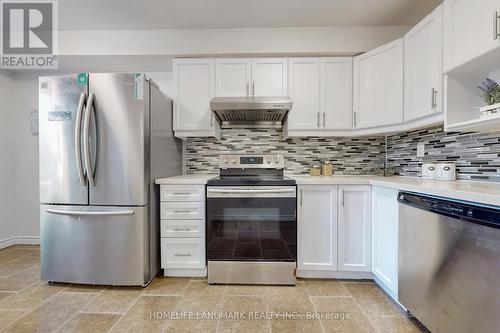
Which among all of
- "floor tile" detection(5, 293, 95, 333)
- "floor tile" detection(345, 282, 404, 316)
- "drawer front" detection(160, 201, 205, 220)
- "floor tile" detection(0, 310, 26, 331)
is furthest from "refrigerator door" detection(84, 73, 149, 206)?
"floor tile" detection(345, 282, 404, 316)

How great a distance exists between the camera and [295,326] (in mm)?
1552

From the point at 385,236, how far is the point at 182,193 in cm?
173

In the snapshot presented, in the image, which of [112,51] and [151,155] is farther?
[112,51]

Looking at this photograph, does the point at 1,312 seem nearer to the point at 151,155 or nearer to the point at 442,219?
the point at 151,155

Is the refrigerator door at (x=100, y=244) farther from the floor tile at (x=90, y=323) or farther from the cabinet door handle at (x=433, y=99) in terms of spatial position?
the cabinet door handle at (x=433, y=99)

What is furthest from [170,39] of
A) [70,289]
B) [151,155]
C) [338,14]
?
[70,289]

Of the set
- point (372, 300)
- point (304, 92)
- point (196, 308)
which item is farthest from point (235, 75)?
point (372, 300)

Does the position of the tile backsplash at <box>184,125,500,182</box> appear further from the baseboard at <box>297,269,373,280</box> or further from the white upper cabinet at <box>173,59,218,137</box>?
the baseboard at <box>297,269,373,280</box>

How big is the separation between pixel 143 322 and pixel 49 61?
3049 mm

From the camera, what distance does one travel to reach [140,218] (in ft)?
6.56

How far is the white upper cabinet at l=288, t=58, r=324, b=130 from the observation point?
2498mm

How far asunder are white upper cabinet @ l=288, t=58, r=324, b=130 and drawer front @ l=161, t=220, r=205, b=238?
4.40ft

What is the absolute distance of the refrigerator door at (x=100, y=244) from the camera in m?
2.00

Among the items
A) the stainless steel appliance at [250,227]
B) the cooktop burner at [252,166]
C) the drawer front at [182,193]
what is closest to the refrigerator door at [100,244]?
the drawer front at [182,193]
